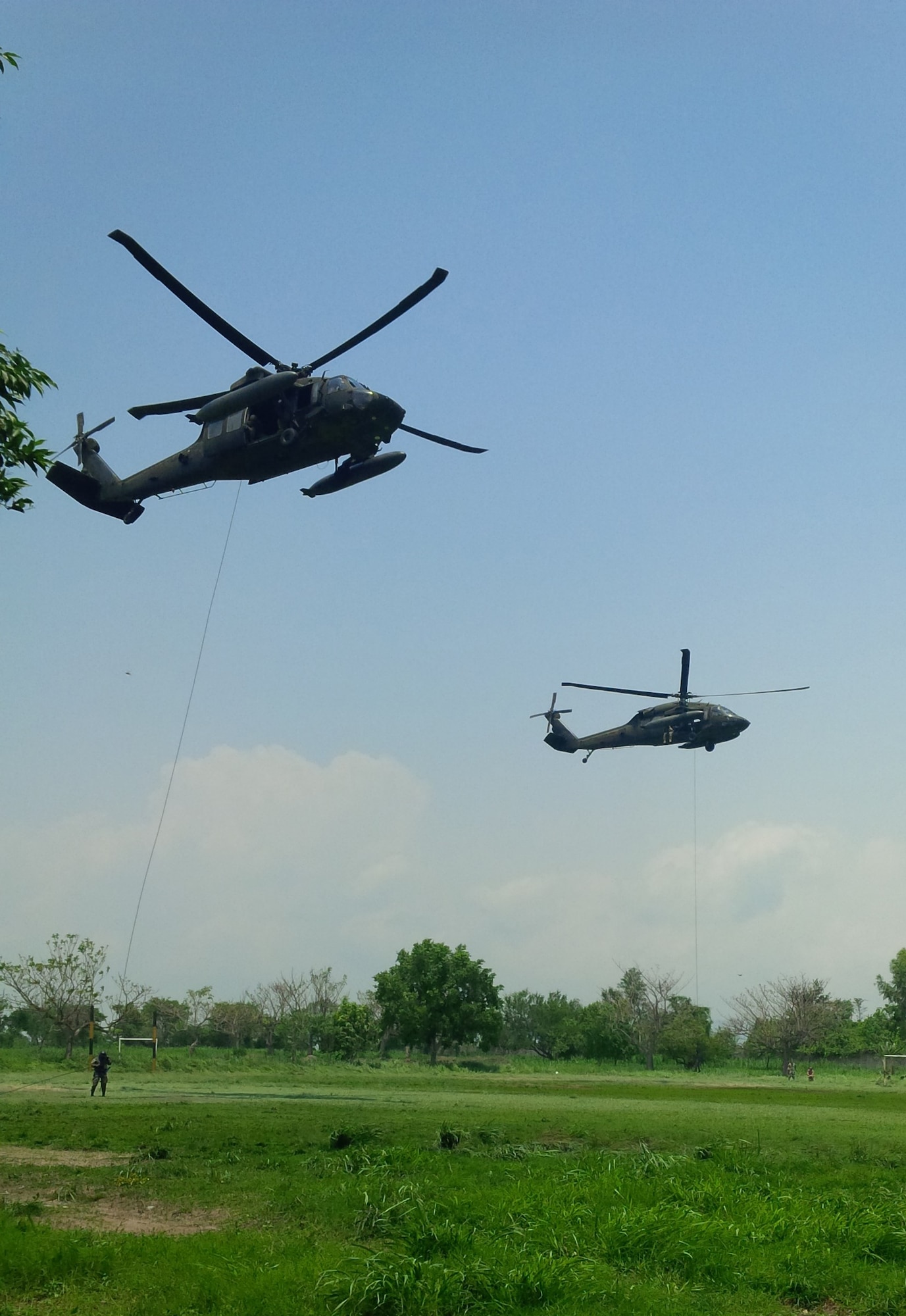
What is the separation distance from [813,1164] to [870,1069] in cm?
7039

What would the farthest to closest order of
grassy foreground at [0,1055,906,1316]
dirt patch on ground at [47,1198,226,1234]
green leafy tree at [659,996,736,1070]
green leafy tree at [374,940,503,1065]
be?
green leafy tree at [659,996,736,1070] < green leafy tree at [374,940,503,1065] < dirt patch on ground at [47,1198,226,1234] < grassy foreground at [0,1055,906,1316]

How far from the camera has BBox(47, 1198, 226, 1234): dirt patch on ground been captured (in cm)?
1255

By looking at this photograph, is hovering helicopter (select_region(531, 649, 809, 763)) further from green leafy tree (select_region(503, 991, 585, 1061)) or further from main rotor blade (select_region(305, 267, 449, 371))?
green leafy tree (select_region(503, 991, 585, 1061))

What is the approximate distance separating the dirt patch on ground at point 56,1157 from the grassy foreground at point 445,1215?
0.08 metres

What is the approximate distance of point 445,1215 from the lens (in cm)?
1252

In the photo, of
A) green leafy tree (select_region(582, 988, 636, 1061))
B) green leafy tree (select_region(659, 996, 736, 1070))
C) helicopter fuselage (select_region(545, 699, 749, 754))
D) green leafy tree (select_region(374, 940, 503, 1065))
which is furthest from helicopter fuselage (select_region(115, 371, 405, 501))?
green leafy tree (select_region(582, 988, 636, 1061))

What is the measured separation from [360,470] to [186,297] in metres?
5.03

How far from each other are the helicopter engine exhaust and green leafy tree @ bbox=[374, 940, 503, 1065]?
56711mm

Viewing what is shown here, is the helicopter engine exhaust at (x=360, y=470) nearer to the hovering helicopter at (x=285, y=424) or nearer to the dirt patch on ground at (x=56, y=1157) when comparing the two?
the hovering helicopter at (x=285, y=424)

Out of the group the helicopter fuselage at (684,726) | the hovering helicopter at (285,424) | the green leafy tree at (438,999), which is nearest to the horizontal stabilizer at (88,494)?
the hovering helicopter at (285,424)

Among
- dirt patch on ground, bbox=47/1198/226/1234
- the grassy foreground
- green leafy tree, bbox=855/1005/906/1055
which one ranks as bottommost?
dirt patch on ground, bbox=47/1198/226/1234

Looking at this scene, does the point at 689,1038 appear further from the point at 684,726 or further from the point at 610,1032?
the point at 684,726

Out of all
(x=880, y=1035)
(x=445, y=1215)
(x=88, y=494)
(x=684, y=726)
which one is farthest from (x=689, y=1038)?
(x=445, y=1215)

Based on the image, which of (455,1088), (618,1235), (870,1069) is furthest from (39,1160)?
(870,1069)
